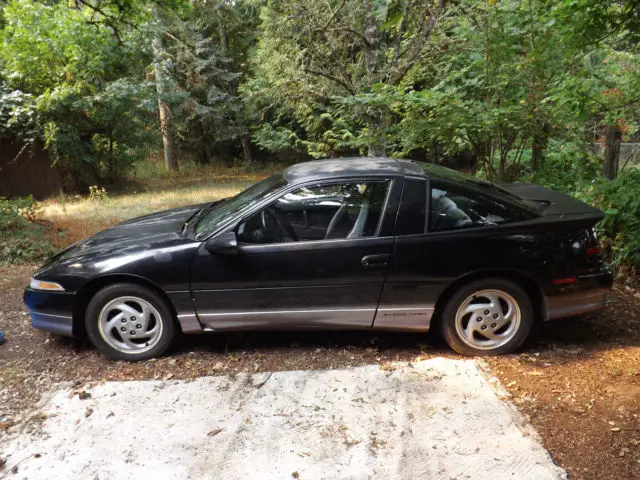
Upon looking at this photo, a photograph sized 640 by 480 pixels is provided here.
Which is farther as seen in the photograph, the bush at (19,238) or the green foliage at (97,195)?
the green foliage at (97,195)

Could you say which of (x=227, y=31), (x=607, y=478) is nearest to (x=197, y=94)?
(x=227, y=31)

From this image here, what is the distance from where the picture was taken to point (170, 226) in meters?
4.21

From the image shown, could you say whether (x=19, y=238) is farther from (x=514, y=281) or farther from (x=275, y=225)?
(x=514, y=281)

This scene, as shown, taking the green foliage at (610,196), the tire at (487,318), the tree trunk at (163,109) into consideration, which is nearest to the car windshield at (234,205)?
the tire at (487,318)

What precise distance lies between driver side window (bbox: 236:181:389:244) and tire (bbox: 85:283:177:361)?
0.92 metres

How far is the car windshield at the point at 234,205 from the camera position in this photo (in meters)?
3.75

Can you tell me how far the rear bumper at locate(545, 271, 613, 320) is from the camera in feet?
11.8

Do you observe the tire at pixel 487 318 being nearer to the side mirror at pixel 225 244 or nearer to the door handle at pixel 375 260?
the door handle at pixel 375 260

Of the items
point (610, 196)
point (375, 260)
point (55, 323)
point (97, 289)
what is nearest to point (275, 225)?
point (375, 260)

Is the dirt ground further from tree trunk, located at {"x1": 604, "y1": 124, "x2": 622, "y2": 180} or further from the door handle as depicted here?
tree trunk, located at {"x1": 604, "y1": 124, "x2": 622, "y2": 180}

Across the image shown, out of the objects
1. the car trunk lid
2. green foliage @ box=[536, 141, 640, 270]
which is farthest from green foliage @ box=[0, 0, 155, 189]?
the car trunk lid

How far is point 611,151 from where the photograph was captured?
6.35 meters

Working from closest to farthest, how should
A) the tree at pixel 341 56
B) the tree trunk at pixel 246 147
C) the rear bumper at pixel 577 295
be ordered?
the rear bumper at pixel 577 295 → the tree at pixel 341 56 → the tree trunk at pixel 246 147

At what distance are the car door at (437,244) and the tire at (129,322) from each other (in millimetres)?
1733
